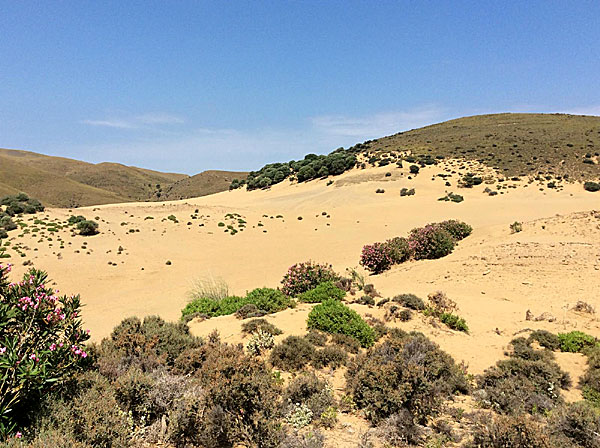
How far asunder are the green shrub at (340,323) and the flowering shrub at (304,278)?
139 inches

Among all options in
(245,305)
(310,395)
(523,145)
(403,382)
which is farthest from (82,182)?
(403,382)

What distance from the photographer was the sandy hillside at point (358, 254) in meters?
8.70

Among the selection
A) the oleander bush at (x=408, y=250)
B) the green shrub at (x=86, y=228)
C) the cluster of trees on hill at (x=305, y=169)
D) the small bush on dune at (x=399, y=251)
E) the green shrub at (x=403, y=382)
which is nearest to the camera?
the green shrub at (x=403, y=382)

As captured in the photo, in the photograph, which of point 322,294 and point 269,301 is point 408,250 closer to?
point 322,294

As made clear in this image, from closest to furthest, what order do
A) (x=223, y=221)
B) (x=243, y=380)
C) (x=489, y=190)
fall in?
(x=243, y=380), (x=223, y=221), (x=489, y=190)

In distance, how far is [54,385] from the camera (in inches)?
148

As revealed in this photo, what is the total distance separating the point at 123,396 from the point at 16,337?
1379 mm

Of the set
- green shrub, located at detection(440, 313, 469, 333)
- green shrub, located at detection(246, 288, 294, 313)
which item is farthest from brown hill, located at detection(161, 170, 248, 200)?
green shrub, located at detection(440, 313, 469, 333)

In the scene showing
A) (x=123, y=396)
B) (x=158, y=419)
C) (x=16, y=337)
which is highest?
(x=16, y=337)

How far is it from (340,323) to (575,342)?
4.53 metres

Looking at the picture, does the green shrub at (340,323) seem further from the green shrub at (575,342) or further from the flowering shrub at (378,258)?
the flowering shrub at (378,258)

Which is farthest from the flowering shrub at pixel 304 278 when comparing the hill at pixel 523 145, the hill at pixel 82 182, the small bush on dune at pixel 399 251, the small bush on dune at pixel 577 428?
the hill at pixel 82 182

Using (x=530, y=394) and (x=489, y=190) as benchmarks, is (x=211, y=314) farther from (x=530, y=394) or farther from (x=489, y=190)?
(x=489, y=190)

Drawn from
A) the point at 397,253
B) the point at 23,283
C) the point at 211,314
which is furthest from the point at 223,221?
the point at 23,283
